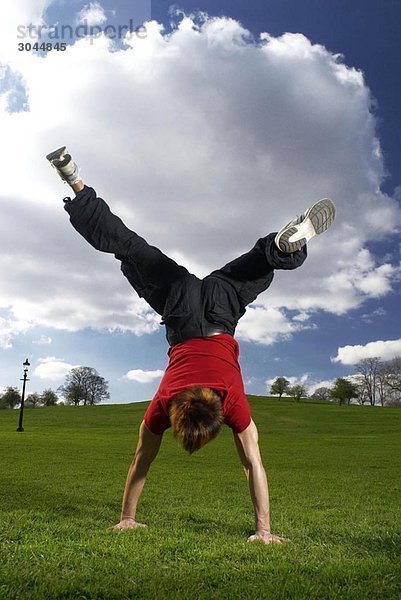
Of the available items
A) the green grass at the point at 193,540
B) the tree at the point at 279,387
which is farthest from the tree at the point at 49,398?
the green grass at the point at 193,540

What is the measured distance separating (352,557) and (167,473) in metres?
10.1

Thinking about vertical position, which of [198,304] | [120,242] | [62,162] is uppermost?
[62,162]

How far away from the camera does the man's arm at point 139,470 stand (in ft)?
19.3

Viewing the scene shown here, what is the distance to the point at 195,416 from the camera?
493 centimetres

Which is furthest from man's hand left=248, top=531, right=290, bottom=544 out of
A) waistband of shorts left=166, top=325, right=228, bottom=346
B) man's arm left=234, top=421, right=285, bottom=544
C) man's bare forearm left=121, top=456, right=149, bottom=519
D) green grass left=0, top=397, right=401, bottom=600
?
waistband of shorts left=166, top=325, right=228, bottom=346

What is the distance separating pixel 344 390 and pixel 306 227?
9014 cm

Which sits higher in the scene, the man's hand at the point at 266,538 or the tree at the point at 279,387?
the tree at the point at 279,387

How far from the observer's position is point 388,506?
9586 mm

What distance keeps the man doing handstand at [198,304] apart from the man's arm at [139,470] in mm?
11

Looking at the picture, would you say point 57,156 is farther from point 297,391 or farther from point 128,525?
point 297,391

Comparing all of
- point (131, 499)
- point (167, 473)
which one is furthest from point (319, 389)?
point (131, 499)

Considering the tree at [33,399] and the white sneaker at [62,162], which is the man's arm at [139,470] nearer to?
the white sneaker at [62,162]

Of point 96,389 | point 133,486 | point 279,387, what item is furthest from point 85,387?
point 133,486

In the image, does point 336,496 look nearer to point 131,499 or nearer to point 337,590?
point 131,499
